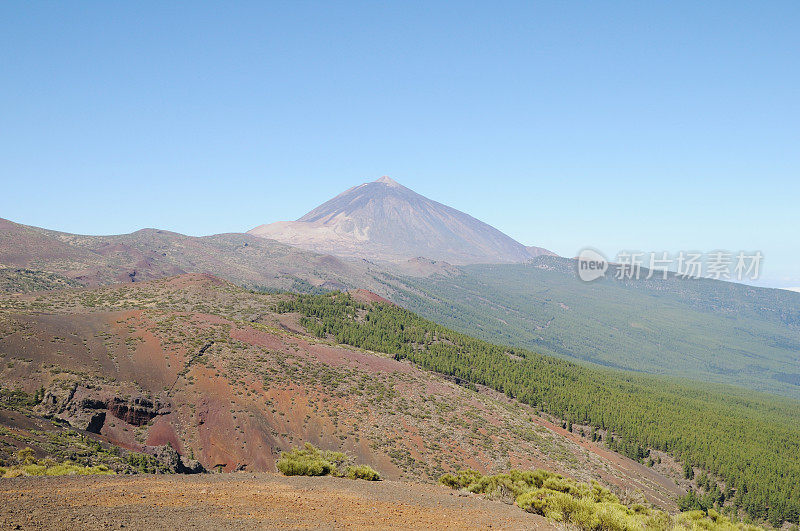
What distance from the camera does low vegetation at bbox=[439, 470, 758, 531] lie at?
15.0 metres

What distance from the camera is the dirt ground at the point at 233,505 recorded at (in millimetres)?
12742

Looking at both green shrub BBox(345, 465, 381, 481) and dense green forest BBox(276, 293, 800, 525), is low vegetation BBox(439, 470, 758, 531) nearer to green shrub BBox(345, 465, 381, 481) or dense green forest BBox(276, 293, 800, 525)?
green shrub BBox(345, 465, 381, 481)

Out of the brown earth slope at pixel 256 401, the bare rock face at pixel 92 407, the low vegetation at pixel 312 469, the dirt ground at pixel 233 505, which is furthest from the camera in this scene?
the brown earth slope at pixel 256 401

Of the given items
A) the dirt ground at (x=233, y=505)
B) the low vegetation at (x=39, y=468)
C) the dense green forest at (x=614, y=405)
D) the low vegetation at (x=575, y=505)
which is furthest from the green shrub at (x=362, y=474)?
the dense green forest at (x=614, y=405)

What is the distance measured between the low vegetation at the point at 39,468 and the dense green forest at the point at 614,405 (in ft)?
195

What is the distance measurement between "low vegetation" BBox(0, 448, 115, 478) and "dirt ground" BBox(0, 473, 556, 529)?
167 centimetres

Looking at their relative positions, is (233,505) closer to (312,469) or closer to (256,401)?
A: (312,469)

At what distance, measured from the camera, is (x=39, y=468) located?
1680 cm

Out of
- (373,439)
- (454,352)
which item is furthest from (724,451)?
(373,439)

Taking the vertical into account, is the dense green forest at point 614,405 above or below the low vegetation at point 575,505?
below

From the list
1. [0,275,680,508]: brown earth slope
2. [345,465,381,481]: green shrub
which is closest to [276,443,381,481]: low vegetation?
[345,465,381,481]: green shrub

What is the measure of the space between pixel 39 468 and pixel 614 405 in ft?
273

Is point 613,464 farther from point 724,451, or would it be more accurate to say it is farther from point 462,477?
point 462,477

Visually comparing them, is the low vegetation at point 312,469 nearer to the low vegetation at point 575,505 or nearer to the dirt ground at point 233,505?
the dirt ground at point 233,505
